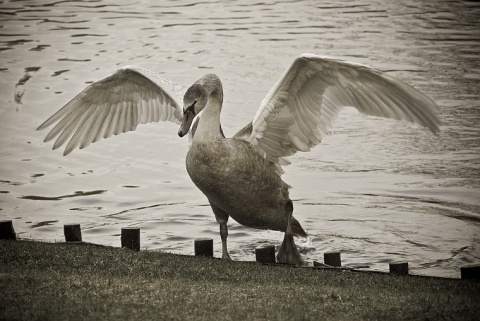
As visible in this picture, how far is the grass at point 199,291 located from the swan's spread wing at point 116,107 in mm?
2295

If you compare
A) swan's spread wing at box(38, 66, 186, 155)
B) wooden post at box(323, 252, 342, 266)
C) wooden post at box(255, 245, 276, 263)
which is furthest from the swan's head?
wooden post at box(323, 252, 342, 266)

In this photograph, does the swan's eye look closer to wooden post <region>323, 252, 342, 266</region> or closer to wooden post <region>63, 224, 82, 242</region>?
wooden post <region>63, 224, 82, 242</region>

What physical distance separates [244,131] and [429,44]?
Answer: 11190 millimetres

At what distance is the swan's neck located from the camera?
7789mm

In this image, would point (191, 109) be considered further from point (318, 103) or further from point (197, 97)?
point (318, 103)

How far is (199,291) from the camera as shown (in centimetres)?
609

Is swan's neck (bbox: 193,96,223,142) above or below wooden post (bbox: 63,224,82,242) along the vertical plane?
above

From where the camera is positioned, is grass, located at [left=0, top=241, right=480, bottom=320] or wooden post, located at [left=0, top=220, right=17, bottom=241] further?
wooden post, located at [left=0, top=220, right=17, bottom=241]

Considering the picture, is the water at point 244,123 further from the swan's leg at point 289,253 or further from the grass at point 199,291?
the grass at point 199,291

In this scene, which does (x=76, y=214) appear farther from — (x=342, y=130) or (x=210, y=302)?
(x=210, y=302)

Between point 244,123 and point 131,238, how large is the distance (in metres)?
6.58

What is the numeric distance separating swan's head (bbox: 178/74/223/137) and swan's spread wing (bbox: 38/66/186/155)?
3.62 ft

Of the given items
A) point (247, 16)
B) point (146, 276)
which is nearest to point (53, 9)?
point (247, 16)

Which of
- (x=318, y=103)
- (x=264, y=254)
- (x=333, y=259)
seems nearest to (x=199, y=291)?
(x=264, y=254)
